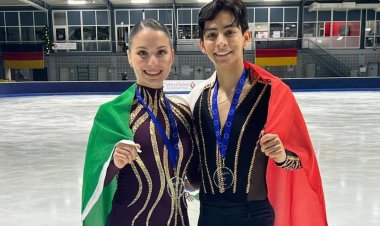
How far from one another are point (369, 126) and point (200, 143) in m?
7.20

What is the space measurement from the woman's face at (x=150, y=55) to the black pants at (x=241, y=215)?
55cm

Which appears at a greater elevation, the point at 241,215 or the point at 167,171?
the point at 167,171

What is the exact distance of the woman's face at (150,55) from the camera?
1.39 metres

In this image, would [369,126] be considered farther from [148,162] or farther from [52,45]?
[52,45]

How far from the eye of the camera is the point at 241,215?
4.78 feet

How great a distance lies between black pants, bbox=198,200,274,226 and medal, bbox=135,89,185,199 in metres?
0.15

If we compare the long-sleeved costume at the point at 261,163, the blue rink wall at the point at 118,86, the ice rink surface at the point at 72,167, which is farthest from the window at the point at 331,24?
the long-sleeved costume at the point at 261,163

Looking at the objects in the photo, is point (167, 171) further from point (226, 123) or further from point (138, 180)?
point (226, 123)

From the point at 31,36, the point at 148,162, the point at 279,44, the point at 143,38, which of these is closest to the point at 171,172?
the point at 148,162

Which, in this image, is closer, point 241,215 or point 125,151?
point 125,151

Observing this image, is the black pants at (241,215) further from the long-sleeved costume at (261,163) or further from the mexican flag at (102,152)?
the mexican flag at (102,152)

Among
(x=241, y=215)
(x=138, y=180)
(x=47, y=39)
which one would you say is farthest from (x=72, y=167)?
(x=47, y=39)

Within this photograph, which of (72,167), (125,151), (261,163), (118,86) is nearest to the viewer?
(125,151)

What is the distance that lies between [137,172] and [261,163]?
49 cm
